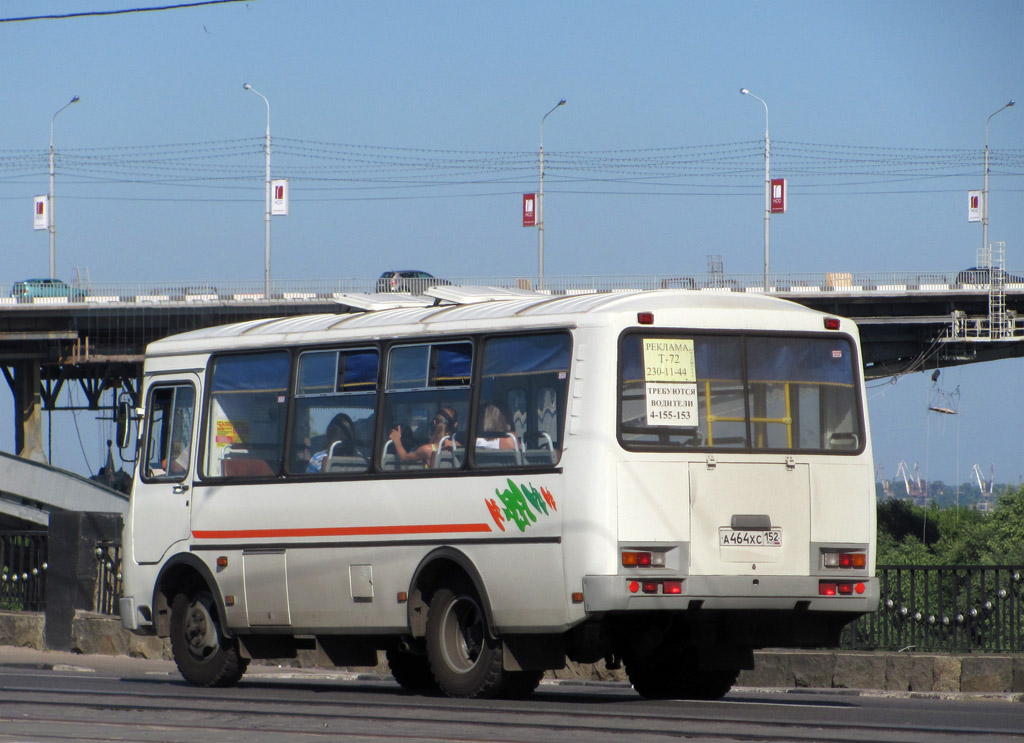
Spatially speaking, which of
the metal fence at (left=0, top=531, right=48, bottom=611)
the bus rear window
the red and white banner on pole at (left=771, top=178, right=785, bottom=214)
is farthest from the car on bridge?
the bus rear window

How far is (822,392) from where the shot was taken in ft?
37.6

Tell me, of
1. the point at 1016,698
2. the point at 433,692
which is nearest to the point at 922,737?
the point at 1016,698

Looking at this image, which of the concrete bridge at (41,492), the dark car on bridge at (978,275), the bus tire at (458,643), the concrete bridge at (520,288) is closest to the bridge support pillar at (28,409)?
the concrete bridge at (520,288)

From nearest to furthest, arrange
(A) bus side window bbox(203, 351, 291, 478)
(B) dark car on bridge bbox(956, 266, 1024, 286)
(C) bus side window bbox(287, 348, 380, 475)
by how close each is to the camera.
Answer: (C) bus side window bbox(287, 348, 380, 475)
(A) bus side window bbox(203, 351, 291, 478)
(B) dark car on bridge bbox(956, 266, 1024, 286)

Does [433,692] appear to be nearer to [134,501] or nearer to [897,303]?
[134,501]

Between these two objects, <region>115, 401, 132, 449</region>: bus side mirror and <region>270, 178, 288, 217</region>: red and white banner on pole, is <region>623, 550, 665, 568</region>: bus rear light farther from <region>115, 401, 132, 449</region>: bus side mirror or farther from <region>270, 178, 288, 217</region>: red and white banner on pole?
<region>270, 178, 288, 217</region>: red and white banner on pole

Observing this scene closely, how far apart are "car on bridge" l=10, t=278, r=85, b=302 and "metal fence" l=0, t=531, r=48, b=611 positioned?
57372 mm

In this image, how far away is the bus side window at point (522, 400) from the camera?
11.0 metres

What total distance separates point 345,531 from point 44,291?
6636 cm

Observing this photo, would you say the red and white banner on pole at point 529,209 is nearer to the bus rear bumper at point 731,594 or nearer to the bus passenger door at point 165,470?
the bus passenger door at point 165,470

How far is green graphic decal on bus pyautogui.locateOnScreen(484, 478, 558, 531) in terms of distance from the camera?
10.8 metres

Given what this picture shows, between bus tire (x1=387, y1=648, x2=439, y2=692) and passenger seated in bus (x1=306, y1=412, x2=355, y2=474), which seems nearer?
passenger seated in bus (x1=306, y1=412, x2=355, y2=474)

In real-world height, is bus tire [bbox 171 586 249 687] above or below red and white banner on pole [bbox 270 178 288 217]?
below

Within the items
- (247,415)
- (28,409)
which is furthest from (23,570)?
(28,409)
